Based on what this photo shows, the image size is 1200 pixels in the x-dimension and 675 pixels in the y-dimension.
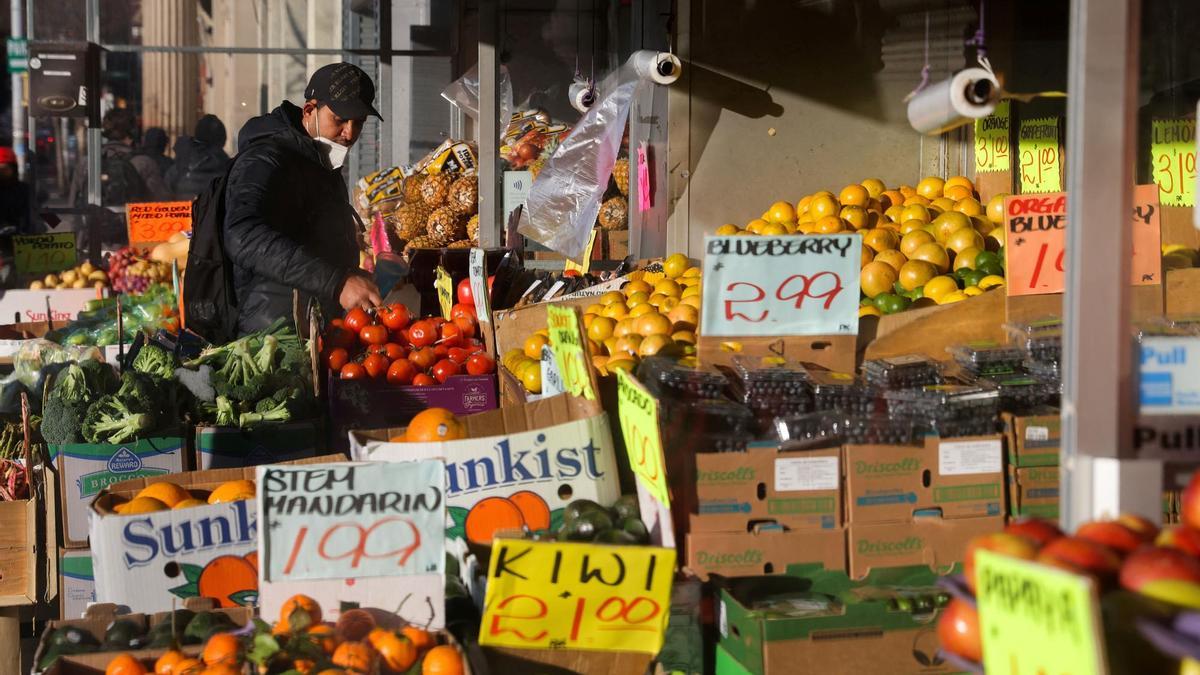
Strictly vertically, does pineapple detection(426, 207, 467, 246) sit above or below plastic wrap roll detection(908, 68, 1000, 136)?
above

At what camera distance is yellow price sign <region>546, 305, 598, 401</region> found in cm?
308

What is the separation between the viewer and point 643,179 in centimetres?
635

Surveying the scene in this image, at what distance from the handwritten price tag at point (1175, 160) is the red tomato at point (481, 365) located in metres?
2.59

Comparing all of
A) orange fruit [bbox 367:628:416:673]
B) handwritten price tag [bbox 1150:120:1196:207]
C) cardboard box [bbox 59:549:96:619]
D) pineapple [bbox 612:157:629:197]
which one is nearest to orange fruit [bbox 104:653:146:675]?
orange fruit [bbox 367:628:416:673]

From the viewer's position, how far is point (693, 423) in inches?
117

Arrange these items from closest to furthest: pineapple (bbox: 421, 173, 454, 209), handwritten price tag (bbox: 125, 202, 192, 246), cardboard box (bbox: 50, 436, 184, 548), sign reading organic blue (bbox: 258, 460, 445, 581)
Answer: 1. sign reading organic blue (bbox: 258, 460, 445, 581)
2. cardboard box (bbox: 50, 436, 184, 548)
3. pineapple (bbox: 421, 173, 454, 209)
4. handwritten price tag (bbox: 125, 202, 192, 246)

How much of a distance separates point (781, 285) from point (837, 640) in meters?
1.04

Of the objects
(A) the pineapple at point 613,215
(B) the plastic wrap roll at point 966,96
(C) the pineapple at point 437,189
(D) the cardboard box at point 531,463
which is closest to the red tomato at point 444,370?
(D) the cardboard box at point 531,463

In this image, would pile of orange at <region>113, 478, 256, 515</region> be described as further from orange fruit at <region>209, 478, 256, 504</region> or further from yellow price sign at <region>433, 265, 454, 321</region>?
yellow price sign at <region>433, 265, 454, 321</region>

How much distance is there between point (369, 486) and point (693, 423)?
0.83 m

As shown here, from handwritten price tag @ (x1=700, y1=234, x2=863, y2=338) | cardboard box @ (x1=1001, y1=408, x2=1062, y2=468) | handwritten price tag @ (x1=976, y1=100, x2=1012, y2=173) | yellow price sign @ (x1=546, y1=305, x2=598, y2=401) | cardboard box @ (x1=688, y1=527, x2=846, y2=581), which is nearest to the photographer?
cardboard box @ (x1=688, y1=527, x2=846, y2=581)

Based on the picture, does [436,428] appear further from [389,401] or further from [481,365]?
[481,365]

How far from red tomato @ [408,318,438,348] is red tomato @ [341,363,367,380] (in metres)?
0.48

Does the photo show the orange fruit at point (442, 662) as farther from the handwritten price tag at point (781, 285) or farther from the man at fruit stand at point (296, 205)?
the man at fruit stand at point (296, 205)
